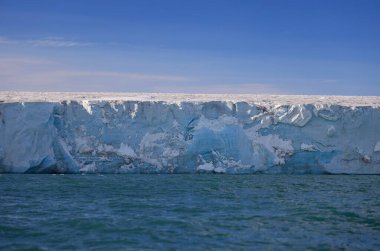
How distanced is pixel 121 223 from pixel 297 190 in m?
4.55

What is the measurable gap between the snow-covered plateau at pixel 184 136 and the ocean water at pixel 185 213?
0.72 metres

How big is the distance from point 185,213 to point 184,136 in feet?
16.9

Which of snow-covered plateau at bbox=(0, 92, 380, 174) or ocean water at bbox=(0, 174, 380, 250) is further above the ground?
snow-covered plateau at bbox=(0, 92, 380, 174)

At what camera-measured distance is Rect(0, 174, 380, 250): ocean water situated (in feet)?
20.3

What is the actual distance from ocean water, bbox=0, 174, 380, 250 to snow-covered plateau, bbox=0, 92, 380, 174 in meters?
0.72

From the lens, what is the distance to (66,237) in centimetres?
631

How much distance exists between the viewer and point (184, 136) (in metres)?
12.9

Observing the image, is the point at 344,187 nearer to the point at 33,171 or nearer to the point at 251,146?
the point at 251,146

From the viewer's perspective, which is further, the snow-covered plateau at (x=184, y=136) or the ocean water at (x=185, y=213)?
the snow-covered plateau at (x=184, y=136)

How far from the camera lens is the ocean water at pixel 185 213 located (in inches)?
244

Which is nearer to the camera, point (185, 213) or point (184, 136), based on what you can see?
point (185, 213)

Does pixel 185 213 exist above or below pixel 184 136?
below

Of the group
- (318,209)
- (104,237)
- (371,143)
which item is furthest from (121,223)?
(371,143)

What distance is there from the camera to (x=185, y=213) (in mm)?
7836
